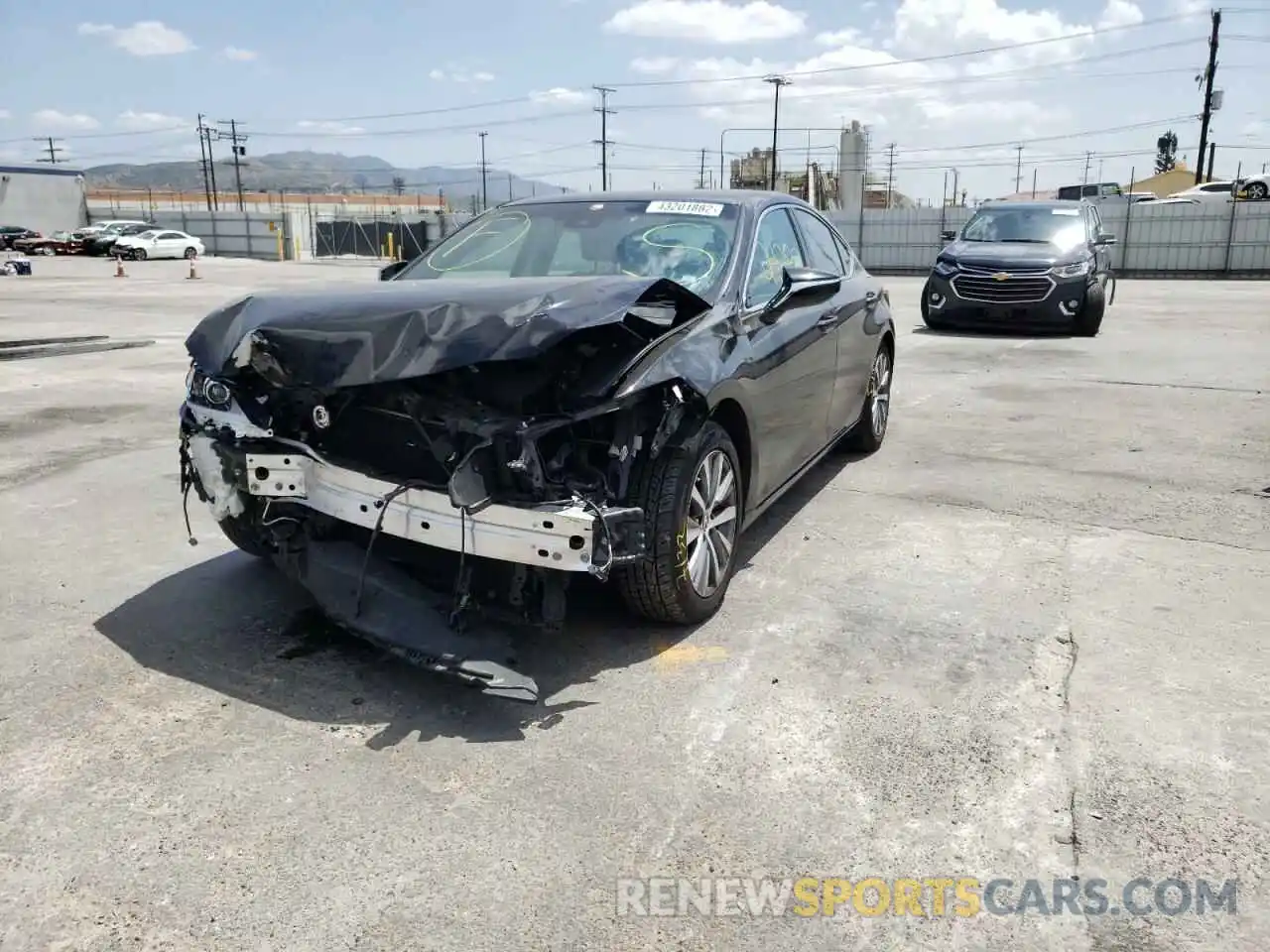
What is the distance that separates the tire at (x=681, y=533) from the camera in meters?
3.67

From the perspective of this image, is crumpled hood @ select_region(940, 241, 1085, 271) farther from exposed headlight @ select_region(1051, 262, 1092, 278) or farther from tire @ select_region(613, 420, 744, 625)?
tire @ select_region(613, 420, 744, 625)

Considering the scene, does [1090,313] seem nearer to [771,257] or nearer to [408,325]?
[771,257]

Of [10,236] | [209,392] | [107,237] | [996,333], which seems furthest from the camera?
[10,236]

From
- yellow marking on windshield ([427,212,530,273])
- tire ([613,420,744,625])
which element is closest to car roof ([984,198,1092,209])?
yellow marking on windshield ([427,212,530,273])

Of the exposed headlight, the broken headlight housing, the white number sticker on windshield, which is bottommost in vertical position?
the broken headlight housing

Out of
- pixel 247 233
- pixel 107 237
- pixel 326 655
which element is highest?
pixel 247 233

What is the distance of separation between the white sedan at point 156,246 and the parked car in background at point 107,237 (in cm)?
55

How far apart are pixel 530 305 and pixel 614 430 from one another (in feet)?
1.70

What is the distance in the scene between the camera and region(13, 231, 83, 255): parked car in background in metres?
45.1

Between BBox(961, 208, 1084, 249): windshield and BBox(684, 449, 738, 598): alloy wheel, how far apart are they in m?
11.5

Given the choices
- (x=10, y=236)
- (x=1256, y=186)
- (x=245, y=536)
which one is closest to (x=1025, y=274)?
(x=245, y=536)

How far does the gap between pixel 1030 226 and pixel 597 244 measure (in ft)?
37.2

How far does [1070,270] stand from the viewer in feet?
43.3

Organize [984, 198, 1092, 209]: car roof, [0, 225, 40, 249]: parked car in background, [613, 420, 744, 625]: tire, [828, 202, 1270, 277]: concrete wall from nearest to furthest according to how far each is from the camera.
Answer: [613, 420, 744, 625]: tire, [984, 198, 1092, 209]: car roof, [828, 202, 1270, 277]: concrete wall, [0, 225, 40, 249]: parked car in background
